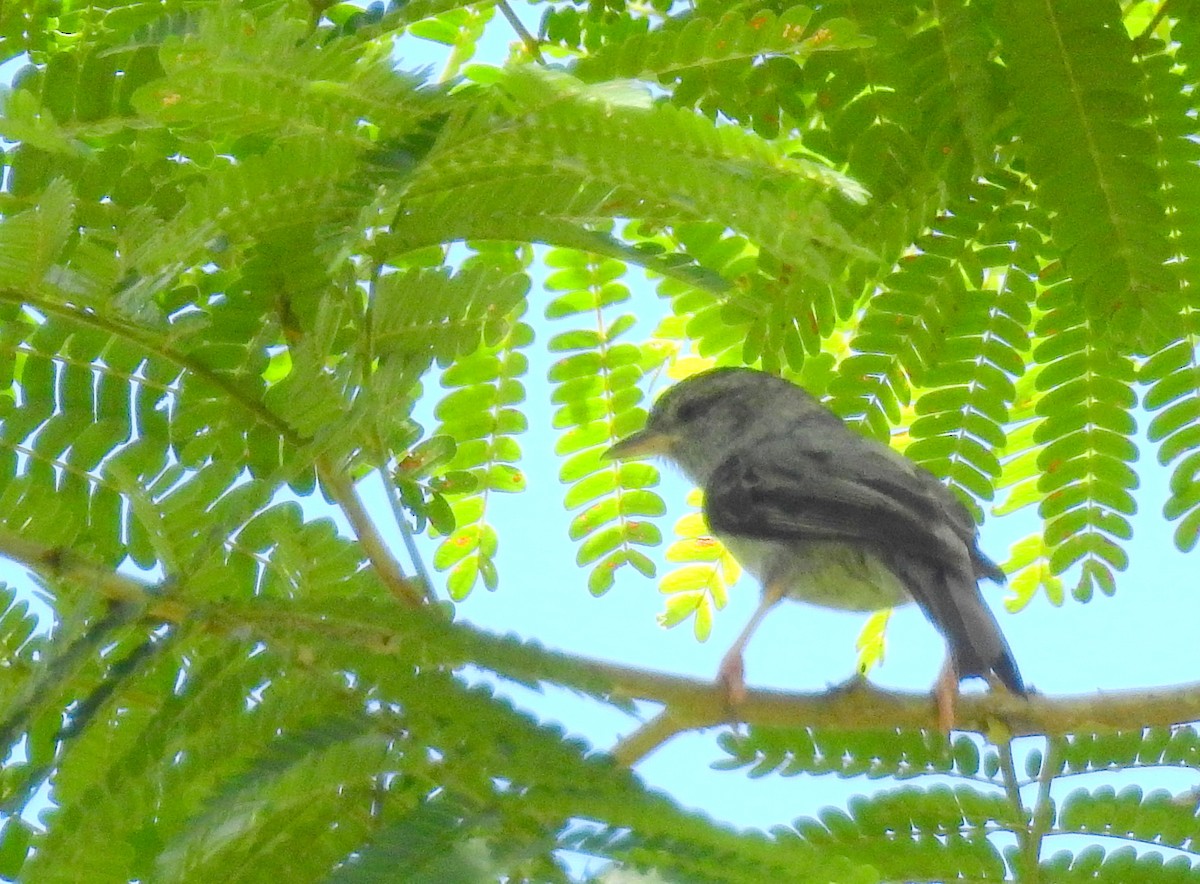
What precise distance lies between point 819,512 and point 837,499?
0.07 metres

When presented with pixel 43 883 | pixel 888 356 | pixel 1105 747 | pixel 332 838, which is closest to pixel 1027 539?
pixel 888 356

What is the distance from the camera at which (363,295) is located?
2.56 m

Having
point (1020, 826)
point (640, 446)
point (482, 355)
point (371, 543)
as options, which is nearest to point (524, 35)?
point (482, 355)

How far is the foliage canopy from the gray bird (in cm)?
15

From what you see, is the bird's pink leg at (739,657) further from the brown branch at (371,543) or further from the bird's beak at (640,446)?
the brown branch at (371,543)

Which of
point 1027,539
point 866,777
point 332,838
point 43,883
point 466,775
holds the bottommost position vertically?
point 43,883

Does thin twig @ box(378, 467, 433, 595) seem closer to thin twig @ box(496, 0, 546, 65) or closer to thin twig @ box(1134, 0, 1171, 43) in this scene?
thin twig @ box(496, 0, 546, 65)

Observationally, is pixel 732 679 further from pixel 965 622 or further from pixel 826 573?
pixel 826 573

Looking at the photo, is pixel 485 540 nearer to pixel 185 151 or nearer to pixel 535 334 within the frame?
pixel 535 334

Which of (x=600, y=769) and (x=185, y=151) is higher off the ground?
(x=185, y=151)

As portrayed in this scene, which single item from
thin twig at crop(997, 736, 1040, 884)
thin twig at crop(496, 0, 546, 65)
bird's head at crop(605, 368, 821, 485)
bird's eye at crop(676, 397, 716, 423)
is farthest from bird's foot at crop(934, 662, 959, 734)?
thin twig at crop(496, 0, 546, 65)

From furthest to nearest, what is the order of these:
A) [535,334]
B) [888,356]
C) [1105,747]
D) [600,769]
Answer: [535,334]
[888,356]
[1105,747]
[600,769]

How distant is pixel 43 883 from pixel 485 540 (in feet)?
6.72

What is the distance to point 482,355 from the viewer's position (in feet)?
12.2
